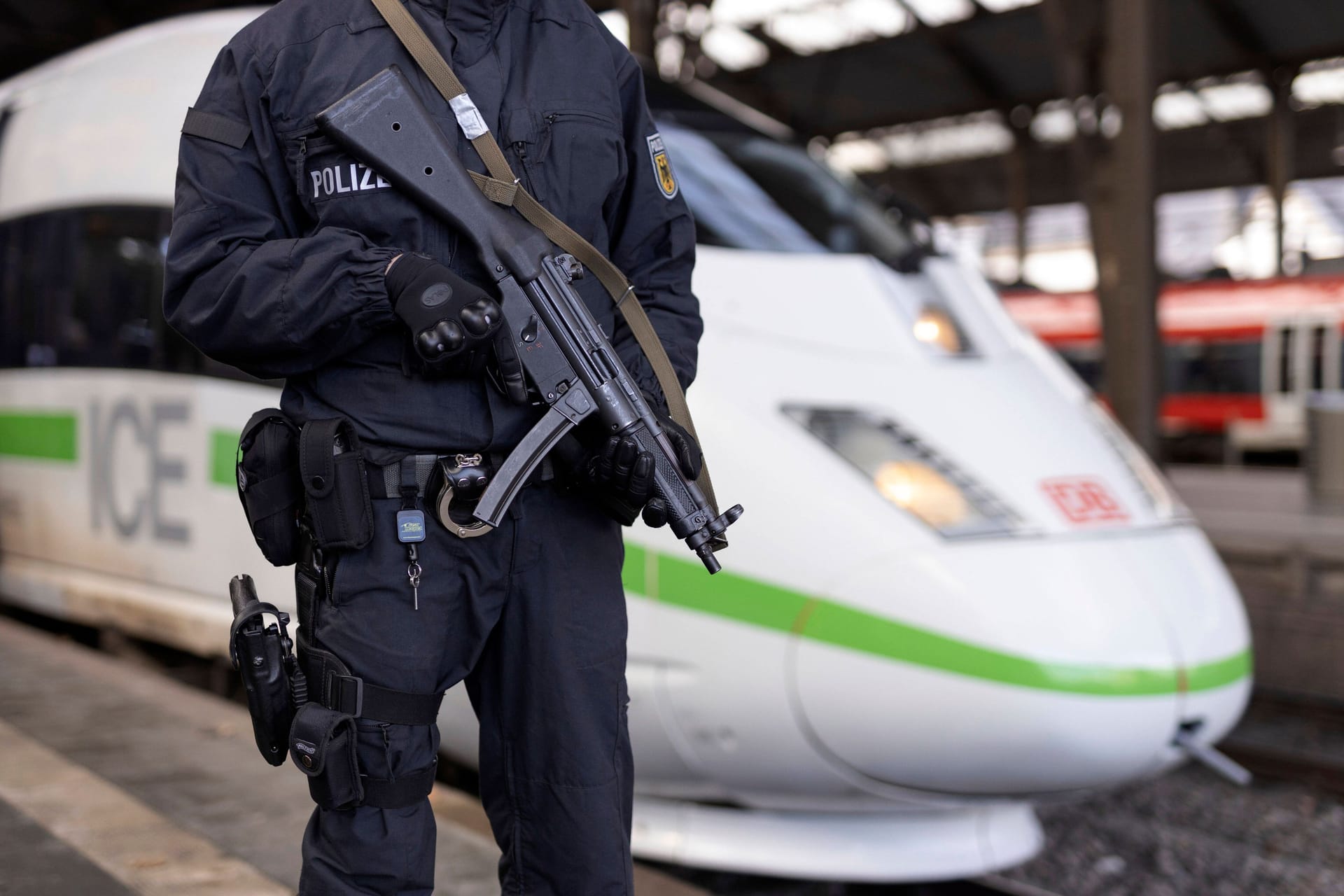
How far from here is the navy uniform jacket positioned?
161 cm

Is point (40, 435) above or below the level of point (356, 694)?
above

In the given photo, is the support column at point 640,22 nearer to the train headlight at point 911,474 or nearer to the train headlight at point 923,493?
the train headlight at point 911,474

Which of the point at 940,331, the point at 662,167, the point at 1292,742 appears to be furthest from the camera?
the point at 1292,742

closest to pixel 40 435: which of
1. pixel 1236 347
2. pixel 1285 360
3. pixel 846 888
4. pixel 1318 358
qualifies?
pixel 846 888

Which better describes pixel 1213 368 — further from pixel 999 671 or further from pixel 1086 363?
pixel 999 671

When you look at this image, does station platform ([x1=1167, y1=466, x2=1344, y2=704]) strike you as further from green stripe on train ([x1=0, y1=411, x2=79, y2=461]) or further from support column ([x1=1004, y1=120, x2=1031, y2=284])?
support column ([x1=1004, y1=120, x2=1031, y2=284])

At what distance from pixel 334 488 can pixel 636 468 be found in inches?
15.3

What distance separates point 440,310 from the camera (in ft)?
5.07

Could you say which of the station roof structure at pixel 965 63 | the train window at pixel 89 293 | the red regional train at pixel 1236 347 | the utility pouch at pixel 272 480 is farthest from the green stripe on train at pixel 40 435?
the red regional train at pixel 1236 347

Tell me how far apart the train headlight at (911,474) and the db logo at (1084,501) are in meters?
0.15

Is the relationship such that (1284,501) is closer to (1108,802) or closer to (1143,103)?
(1143,103)

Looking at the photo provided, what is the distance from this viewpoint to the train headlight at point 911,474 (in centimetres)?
275

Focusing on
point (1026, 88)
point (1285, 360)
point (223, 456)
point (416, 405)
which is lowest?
point (223, 456)

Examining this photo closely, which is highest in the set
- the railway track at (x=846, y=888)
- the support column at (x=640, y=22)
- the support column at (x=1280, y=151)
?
the support column at (x=1280, y=151)
